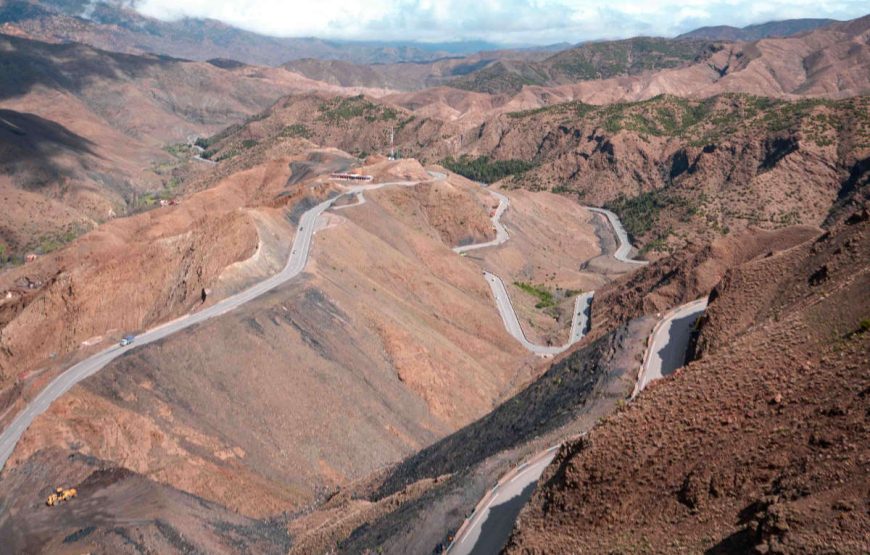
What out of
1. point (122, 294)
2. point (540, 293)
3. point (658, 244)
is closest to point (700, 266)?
point (540, 293)

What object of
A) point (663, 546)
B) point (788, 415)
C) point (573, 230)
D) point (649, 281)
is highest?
point (788, 415)

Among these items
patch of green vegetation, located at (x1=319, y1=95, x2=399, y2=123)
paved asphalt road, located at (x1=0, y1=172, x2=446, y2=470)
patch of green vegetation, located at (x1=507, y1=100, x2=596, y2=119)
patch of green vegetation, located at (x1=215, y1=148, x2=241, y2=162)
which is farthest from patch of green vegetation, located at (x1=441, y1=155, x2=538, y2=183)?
paved asphalt road, located at (x1=0, y1=172, x2=446, y2=470)

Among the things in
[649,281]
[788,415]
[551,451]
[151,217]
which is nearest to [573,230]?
[649,281]

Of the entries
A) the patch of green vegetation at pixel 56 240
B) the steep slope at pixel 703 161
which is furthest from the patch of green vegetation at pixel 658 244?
the patch of green vegetation at pixel 56 240

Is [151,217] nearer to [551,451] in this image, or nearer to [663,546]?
[551,451]

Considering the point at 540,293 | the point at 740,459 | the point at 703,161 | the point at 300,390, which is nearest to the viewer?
the point at 740,459

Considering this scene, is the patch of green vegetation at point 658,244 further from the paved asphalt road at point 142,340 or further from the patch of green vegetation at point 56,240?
the patch of green vegetation at point 56,240

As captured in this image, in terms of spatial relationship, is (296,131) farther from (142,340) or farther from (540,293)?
(142,340)
